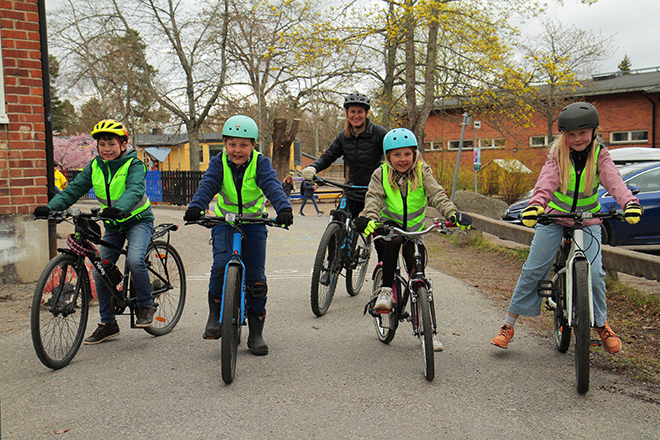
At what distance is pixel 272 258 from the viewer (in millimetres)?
9711

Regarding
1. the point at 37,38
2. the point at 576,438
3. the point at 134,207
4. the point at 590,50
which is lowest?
the point at 576,438

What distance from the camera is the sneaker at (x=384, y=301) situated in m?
4.24

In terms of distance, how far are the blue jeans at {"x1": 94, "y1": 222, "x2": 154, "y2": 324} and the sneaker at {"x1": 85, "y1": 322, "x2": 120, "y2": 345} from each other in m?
0.04

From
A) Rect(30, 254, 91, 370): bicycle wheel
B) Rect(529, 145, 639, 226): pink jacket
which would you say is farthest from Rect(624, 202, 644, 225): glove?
Rect(30, 254, 91, 370): bicycle wheel

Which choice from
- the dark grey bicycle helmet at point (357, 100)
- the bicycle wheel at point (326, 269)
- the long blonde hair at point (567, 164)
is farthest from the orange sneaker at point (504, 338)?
the dark grey bicycle helmet at point (357, 100)

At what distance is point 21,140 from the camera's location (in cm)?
704

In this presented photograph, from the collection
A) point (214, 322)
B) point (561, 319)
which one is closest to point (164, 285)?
point (214, 322)

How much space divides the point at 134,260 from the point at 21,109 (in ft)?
12.6

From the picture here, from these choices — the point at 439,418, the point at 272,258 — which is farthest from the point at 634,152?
the point at 439,418

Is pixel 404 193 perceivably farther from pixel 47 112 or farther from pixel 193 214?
pixel 47 112

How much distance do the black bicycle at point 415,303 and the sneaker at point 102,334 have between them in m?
2.20

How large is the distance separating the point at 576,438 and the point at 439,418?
0.73m

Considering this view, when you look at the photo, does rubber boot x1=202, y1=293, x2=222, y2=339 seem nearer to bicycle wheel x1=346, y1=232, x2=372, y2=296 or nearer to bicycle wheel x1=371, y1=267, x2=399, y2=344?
bicycle wheel x1=371, y1=267, x2=399, y2=344

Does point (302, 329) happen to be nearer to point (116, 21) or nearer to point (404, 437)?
point (404, 437)
